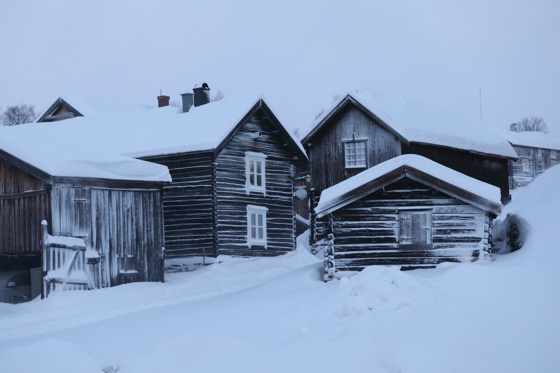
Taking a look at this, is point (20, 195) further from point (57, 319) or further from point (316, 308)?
point (316, 308)

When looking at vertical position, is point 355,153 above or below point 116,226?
above

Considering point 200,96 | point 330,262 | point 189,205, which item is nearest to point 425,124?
point 200,96

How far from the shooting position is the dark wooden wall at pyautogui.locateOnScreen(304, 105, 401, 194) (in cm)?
3788

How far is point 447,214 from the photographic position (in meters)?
21.7

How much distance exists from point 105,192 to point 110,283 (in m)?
2.90

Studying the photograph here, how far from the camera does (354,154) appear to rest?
38688 millimetres

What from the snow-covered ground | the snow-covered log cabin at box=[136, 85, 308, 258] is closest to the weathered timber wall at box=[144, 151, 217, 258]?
the snow-covered log cabin at box=[136, 85, 308, 258]

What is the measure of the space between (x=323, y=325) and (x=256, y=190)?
19466 mm

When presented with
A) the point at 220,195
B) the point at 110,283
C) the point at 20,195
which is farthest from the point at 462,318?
the point at 220,195

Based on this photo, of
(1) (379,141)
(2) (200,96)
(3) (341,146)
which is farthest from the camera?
(3) (341,146)

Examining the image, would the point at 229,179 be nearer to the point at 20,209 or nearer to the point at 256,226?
the point at 256,226

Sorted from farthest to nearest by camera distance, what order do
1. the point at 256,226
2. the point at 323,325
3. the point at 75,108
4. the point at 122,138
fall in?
the point at 75,108 → the point at 122,138 → the point at 256,226 → the point at 323,325

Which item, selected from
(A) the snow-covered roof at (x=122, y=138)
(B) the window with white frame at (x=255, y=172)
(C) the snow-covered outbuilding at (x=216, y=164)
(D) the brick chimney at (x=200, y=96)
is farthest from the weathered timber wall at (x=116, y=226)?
(D) the brick chimney at (x=200, y=96)

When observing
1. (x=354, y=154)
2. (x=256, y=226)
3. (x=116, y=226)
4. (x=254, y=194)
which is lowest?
(x=256, y=226)
